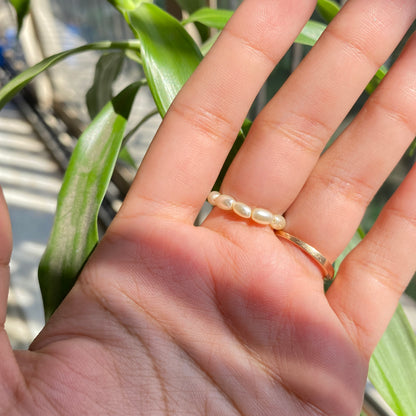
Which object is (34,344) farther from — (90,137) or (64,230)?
(90,137)

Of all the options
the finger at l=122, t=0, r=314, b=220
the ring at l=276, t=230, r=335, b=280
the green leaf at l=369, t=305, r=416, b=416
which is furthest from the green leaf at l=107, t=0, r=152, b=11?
the green leaf at l=369, t=305, r=416, b=416

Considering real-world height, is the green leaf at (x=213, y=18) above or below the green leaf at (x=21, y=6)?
above

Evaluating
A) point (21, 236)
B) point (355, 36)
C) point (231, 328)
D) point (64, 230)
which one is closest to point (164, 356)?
point (231, 328)

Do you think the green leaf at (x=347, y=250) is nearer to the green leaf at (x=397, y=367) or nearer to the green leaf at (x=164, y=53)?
the green leaf at (x=397, y=367)

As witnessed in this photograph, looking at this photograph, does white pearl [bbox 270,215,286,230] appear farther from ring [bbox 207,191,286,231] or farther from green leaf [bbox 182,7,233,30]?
green leaf [bbox 182,7,233,30]

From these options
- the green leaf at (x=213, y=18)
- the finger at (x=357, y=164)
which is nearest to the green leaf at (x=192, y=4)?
the green leaf at (x=213, y=18)
